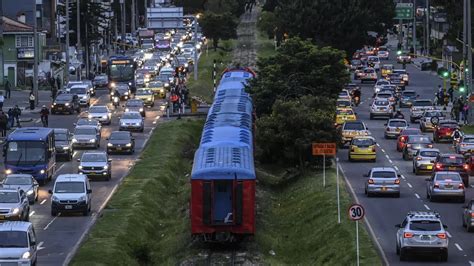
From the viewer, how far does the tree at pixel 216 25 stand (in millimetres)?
172000

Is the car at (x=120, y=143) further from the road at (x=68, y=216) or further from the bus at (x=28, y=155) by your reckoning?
the bus at (x=28, y=155)

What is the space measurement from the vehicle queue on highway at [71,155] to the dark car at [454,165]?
14904 mm

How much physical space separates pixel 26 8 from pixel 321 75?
74592mm

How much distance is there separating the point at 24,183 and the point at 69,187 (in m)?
3.55

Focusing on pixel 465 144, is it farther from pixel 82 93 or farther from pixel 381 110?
pixel 82 93

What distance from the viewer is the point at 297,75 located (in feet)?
273

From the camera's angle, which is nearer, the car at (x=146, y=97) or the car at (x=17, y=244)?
the car at (x=17, y=244)

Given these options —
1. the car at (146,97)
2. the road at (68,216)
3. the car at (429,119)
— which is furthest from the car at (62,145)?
the car at (146,97)

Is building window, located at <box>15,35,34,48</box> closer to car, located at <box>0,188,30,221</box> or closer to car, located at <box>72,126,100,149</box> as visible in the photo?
car, located at <box>72,126,100,149</box>

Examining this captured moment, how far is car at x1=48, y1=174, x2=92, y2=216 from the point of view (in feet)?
182

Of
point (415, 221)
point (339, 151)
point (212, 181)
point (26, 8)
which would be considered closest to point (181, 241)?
point (212, 181)

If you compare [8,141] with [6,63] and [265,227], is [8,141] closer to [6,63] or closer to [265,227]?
[265,227]

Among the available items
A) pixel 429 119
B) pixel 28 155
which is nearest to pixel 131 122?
pixel 429 119

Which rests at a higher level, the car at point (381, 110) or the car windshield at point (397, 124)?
the car windshield at point (397, 124)
